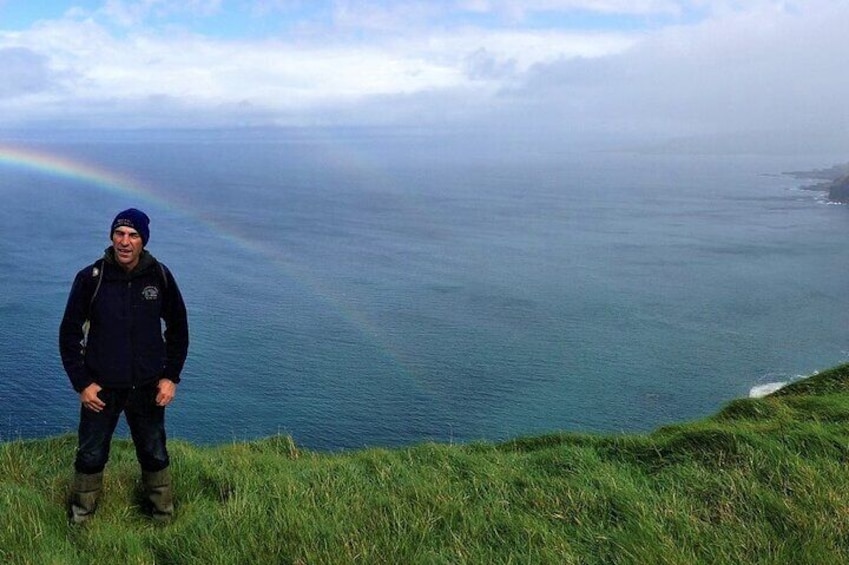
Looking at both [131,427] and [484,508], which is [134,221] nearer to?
[131,427]

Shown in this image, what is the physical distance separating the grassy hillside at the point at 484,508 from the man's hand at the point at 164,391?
2.80 ft

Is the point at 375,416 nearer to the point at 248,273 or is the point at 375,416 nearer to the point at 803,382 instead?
the point at 803,382

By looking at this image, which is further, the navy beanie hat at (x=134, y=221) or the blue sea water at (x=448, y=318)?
the blue sea water at (x=448, y=318)

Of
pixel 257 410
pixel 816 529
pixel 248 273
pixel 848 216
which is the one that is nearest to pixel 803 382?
pixel 816 529

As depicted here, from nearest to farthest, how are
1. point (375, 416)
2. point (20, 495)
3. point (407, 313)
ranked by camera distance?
point (20, 495) → point (375, 416) → point (407, 313)

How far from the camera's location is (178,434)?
136ft

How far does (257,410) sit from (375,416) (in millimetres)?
8663

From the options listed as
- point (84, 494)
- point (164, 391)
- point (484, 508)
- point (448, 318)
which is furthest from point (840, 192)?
point (84, 494)

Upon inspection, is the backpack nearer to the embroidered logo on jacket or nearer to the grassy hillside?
the embroidered logo on jacket

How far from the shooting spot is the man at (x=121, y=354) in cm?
485

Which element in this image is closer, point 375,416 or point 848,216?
point 375,416

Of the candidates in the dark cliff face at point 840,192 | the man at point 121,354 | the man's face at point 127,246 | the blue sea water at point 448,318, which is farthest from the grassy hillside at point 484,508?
the dark cliff face at point 840,192

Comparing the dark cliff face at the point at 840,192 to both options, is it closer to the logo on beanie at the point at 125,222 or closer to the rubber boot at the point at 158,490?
the rubber boot at the point at 158,490

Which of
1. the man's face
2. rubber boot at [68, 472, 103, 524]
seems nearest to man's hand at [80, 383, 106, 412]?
rubber boot at [68, 472, 103, 524]
